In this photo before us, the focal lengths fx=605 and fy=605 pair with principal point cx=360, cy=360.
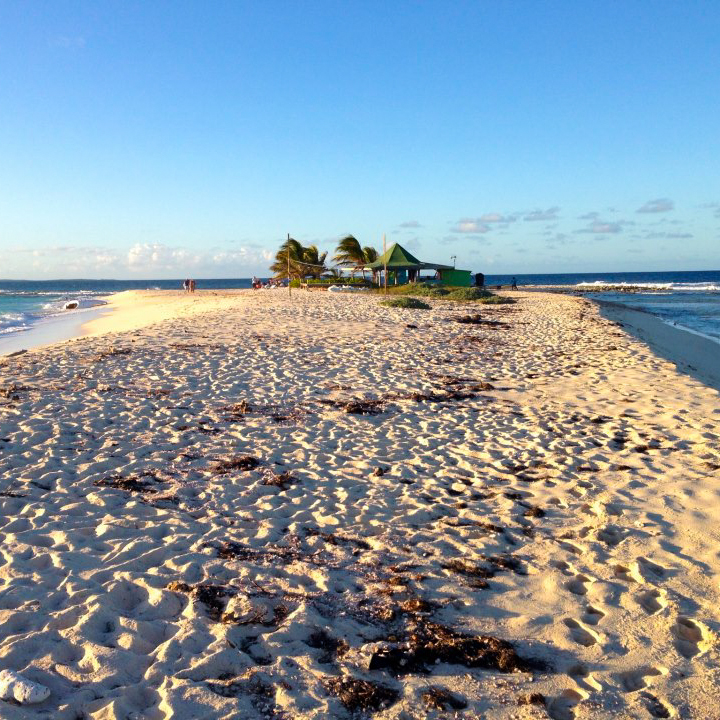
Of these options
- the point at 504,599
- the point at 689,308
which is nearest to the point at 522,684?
the point at 504,599

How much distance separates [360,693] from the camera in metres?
2.71

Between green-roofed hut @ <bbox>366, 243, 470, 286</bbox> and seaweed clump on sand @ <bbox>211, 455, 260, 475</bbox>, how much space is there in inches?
1051

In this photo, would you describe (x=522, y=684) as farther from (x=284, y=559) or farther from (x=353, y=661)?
(x=284, y=559)

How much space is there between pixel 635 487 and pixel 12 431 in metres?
6.22

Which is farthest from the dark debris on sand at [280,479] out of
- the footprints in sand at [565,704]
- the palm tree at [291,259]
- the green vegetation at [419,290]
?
the palm tree at [291,259]

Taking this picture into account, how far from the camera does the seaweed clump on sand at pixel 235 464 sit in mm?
5641

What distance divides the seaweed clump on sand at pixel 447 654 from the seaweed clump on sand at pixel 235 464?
2.85 metres

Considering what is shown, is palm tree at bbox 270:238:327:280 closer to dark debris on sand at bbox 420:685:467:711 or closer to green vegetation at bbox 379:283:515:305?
green vegetation at bbox 379:283:515:305

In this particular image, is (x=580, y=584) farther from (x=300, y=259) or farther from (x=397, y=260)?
(x=300, y=259)

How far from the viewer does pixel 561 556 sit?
13.4 ft

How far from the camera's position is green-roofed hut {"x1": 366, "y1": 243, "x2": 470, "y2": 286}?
34.2 m

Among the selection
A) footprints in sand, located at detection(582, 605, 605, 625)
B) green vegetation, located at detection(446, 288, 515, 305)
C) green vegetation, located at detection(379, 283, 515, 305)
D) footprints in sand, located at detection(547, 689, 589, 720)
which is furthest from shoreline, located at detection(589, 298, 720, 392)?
footprints in sand, located at detection(547, 689, 589, 720)

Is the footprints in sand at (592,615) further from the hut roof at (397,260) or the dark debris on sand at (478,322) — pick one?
the hut roof at (397,260)

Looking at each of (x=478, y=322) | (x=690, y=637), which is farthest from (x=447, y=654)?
(x=478, y=322)
